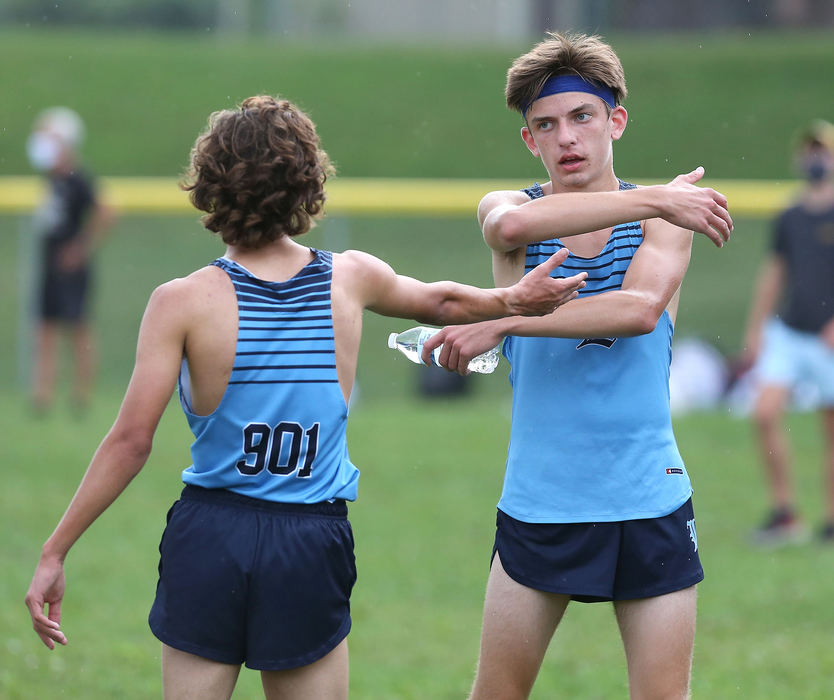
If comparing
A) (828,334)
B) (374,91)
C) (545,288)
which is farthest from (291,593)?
(374,91)

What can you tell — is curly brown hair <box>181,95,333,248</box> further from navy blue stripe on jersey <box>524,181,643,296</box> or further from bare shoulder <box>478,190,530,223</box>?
navy blue stripe on jersey <box>524,181,643,296</box>

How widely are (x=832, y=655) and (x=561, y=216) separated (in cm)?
342

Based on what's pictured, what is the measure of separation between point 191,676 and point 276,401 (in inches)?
27.3

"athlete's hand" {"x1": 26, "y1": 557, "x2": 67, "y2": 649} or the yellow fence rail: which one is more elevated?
the yellow fence rail

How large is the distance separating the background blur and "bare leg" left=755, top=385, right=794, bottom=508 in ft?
1.32

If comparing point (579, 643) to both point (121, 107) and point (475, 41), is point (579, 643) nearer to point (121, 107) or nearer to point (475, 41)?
point (121, 107)

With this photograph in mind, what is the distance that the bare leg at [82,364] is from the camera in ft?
38.1

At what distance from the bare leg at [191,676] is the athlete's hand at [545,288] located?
116cm

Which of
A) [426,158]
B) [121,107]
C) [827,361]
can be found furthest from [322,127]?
[827,361]

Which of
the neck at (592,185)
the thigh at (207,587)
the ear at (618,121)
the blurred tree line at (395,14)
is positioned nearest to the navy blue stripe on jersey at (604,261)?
the neck at (592,185)

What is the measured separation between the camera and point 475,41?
29297 mm

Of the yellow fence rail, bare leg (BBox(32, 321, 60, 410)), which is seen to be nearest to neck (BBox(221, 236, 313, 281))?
the yellow fence rail

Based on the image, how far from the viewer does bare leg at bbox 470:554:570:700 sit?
3.39m

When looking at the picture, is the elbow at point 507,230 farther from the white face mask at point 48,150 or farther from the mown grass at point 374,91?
the mown grass at point 374,91
